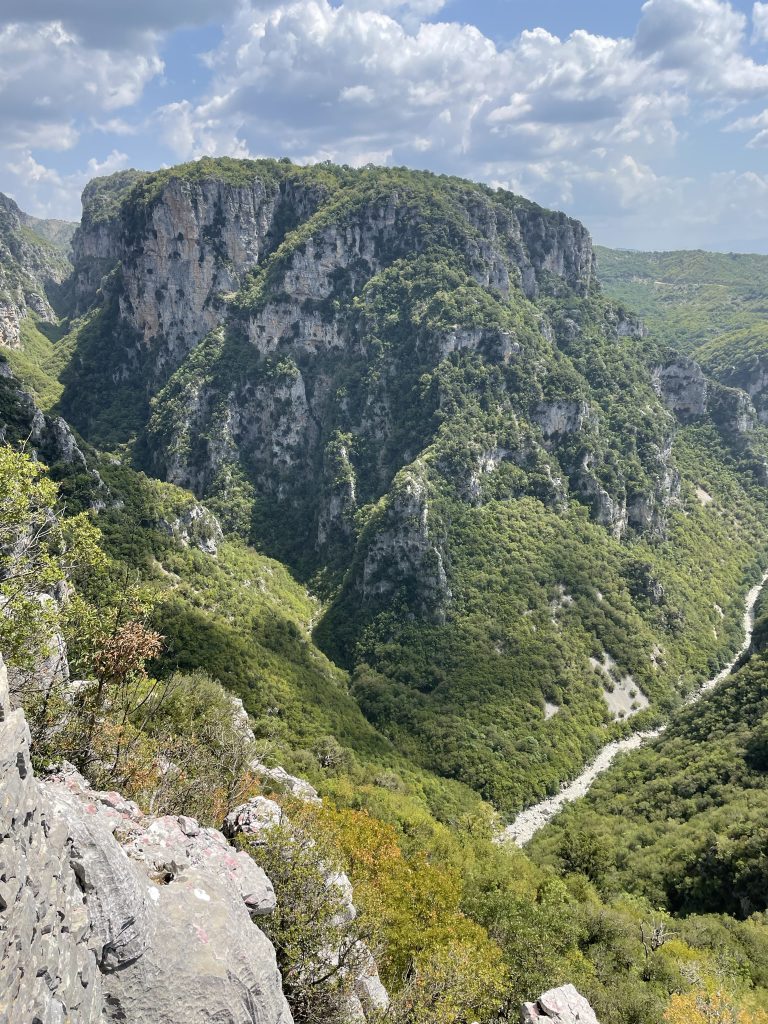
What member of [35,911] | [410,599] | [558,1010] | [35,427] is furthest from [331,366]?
[35,911]

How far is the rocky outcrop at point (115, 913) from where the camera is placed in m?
12.3

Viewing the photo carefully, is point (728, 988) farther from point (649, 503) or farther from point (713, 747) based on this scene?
point (649, 503)

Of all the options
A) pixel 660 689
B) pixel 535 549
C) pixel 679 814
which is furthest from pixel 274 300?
pixel 679 814

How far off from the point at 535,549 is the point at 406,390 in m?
65.0

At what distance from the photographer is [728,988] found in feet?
129

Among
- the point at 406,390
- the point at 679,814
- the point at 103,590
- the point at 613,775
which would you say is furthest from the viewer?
the point at 406,390

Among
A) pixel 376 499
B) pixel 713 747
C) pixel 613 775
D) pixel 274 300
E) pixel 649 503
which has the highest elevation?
pixel 274 300

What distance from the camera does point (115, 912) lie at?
15.7 metres

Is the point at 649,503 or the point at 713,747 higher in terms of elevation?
the point at 649,503

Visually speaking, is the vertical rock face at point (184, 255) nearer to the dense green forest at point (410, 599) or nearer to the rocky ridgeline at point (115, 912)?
the dense green forest at point (410, 599)

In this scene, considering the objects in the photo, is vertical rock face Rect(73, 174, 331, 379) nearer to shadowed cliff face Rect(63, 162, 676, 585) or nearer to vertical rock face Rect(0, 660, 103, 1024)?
shadowed cliff face Rect(63, 162, 676, 585)

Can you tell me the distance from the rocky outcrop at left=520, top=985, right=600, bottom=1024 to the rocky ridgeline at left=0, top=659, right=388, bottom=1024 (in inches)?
512

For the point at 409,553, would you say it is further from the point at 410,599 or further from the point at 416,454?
the point at 416,454

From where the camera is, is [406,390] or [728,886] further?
[406,390]
